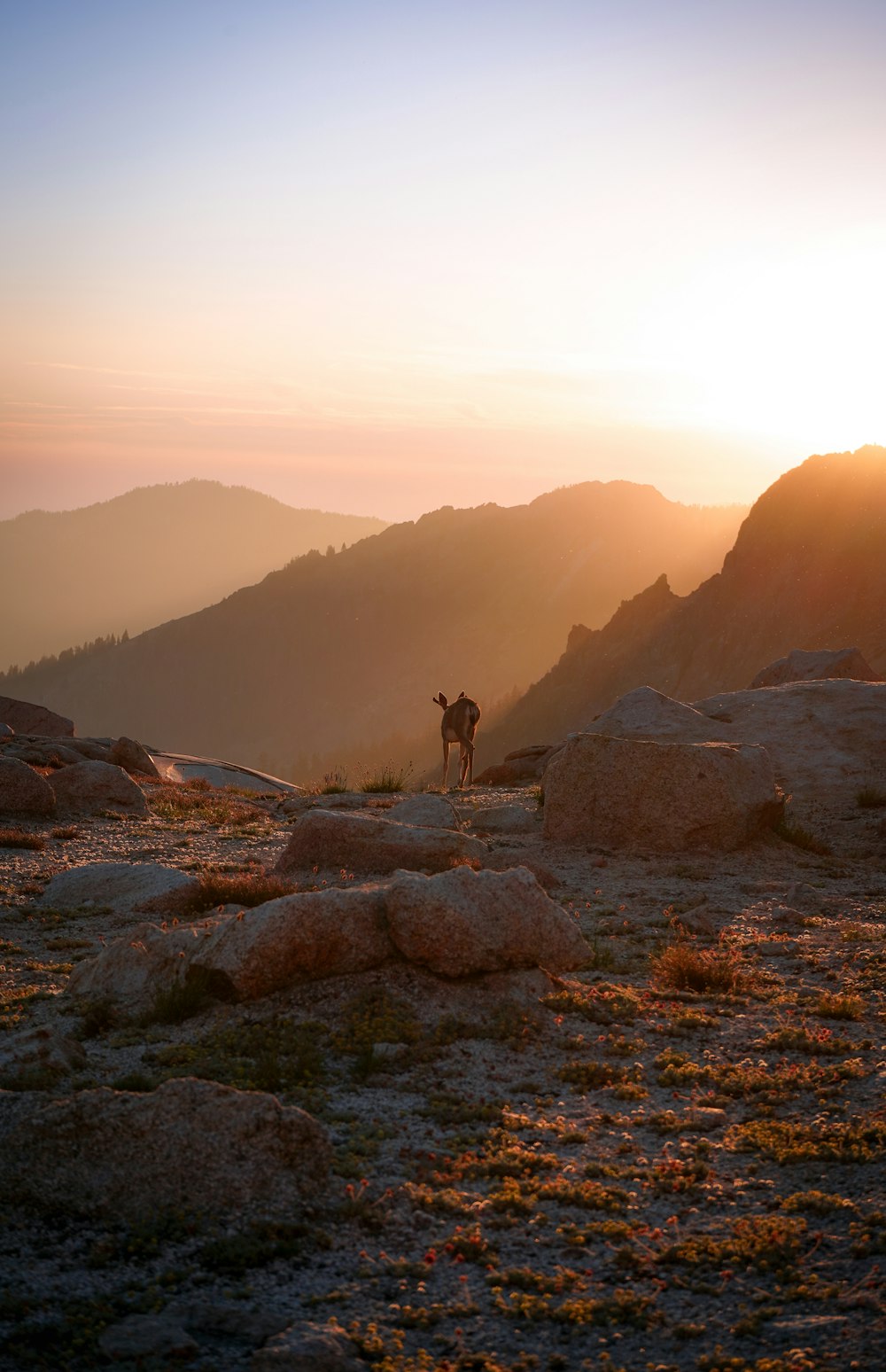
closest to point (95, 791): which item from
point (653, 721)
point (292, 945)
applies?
point (653, 721)

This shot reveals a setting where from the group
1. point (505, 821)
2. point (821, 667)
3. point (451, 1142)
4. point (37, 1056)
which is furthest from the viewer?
point (821, 667)

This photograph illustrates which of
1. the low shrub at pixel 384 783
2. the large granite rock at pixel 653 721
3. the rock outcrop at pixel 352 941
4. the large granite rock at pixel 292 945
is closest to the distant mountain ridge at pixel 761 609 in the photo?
the low shrub at pixel 384 783

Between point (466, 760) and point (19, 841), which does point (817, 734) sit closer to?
point (466, 760)

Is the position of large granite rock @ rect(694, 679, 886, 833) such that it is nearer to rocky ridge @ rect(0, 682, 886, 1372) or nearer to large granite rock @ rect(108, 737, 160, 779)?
rocky ridge @ rect(0, 682, 886, 1372)

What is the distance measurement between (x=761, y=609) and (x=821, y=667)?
61136 mm

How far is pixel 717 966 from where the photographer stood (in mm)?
8945

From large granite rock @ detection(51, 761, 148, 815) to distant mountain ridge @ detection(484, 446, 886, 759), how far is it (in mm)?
59258

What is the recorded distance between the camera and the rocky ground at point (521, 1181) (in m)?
4.20

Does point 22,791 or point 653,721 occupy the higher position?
point 653,721

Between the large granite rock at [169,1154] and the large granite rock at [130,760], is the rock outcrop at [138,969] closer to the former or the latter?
the large granite rock at [169,1154]

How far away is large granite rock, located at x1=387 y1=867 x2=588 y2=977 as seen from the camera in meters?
7.90

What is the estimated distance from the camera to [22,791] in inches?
692

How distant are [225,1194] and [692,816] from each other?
10.5 metres

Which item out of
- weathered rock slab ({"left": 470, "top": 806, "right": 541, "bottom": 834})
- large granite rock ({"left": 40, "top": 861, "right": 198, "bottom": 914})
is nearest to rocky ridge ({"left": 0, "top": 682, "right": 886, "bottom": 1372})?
large granite rock ({"left": 40, "top": 861, "right": 198, "bottom": 914})
